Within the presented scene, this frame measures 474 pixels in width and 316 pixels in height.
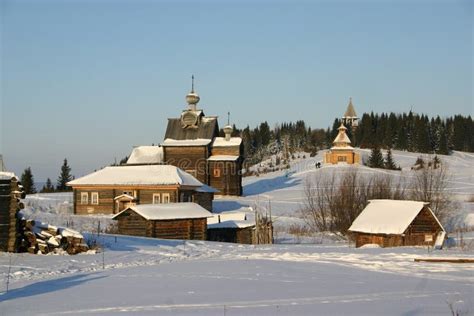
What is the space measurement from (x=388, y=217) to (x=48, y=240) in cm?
1622

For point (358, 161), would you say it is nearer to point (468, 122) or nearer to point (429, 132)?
point (429, 132)

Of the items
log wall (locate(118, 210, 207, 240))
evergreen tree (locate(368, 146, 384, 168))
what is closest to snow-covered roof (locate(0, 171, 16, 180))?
log wall (locate(118, 210, 207, 240))

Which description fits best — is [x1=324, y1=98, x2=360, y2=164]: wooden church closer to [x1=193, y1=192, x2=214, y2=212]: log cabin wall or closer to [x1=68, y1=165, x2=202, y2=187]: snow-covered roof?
[x1=193, y1=192, x2=214, y2=212]: log cabin wall

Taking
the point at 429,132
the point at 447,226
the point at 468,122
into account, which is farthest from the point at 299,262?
the point at 468,122

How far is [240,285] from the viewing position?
13469mm

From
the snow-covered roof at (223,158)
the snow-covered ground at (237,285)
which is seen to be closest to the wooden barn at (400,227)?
the snow-covered ground at (237,285)

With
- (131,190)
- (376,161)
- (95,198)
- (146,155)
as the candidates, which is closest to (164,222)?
(131,190)

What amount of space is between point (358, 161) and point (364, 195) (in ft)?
147

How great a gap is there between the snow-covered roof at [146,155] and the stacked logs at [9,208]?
36533 mm

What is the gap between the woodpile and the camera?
821 inches

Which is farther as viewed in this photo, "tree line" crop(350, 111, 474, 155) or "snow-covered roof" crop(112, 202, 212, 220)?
"tree line" crop(350, 111, 474, 155)

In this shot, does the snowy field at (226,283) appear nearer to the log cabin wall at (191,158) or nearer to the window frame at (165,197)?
the window frame at (165,197)

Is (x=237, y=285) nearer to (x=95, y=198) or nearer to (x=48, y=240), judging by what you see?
(x=48, y=240)

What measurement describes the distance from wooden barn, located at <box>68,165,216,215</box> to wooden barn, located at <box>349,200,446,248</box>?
1863cm
